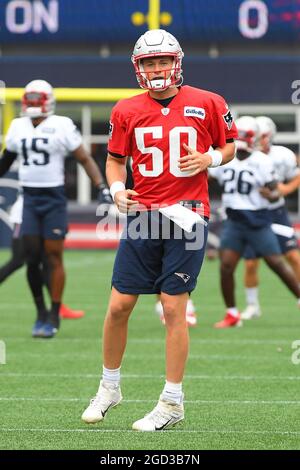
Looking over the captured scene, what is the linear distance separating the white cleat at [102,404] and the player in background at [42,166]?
3434 millimetres

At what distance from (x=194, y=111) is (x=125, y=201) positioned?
53 centimetres

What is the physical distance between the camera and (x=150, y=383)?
22.4 ft

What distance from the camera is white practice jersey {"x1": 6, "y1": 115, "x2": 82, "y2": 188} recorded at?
891cm

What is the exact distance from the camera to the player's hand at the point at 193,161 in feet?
17.6

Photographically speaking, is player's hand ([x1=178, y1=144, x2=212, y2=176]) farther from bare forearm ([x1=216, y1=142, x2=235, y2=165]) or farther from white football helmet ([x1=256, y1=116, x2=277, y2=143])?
white football helmet ([x1=256, y1=116, x2=277, y2=143])

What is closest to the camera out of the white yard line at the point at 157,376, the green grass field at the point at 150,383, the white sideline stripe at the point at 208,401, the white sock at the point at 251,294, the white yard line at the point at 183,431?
the green grass field at the point at 150,383

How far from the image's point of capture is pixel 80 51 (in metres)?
22.2

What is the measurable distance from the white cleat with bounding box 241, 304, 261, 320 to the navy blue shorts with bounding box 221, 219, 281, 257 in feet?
2.83

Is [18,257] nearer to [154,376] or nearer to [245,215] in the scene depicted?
[245,215]

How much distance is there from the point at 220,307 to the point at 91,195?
11.9 meters

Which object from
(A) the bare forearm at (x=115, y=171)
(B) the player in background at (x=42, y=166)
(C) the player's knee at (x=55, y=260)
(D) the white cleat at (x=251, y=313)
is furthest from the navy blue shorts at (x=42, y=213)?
(A) the bare forearm at (x=115, y=171)

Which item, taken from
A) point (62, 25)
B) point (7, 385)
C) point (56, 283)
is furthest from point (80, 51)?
point (7, 385)

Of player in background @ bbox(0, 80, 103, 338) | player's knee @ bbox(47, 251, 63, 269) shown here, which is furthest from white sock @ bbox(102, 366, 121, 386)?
player's knee @ bbox(47, 251, 63, 269)

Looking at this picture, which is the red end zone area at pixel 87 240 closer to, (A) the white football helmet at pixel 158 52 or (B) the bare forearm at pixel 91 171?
(B) the bare forearm at pixel 91 171
